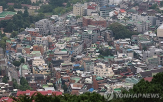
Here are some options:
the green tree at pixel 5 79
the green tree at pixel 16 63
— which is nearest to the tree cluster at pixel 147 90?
the green tree at pixel 5 79

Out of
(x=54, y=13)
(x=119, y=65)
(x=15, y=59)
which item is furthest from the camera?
(x=54, y=13)

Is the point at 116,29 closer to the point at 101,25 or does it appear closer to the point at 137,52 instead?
the point at 101,25

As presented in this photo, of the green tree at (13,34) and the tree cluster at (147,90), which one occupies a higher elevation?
the tree cluster at (147,90)

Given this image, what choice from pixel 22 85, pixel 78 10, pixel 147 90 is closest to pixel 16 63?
pixel 22 85

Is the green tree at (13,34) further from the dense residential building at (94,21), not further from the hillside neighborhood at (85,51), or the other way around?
the dense residential building at (94,21)

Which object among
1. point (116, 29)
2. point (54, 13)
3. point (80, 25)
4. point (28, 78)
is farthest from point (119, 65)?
point (54, 13)

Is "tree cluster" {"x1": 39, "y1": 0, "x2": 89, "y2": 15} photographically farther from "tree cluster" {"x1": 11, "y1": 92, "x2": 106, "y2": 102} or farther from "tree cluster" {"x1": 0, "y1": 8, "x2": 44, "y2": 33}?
"tree cluster" {"x1": 11, "y1": 92, "x2": 106, "y2": 102}

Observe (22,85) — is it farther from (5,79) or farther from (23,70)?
(23,70)
